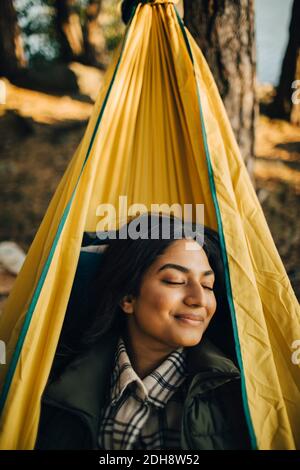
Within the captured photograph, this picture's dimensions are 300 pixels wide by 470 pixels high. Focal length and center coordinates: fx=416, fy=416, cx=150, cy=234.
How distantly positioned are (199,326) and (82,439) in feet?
1.86

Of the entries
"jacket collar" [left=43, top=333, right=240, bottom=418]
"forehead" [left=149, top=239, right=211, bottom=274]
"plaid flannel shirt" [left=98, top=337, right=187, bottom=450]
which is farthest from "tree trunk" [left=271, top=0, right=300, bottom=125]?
"plaid flannel shirt" [left=98, top=337, right=187, bottom=450]

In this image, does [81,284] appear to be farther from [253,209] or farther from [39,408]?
[253,209]

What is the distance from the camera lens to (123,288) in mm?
1701

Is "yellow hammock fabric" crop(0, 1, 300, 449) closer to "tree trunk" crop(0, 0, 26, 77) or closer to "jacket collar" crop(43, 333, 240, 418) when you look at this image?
"jacket collar" crop(43, 333, 240, 418)

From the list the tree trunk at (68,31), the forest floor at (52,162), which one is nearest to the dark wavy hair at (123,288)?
the forest floor at (52,162)

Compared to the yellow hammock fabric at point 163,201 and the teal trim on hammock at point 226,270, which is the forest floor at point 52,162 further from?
the teal trim on hammock at point 226,270

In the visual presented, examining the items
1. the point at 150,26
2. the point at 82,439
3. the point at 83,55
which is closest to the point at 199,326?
the point at 82,439

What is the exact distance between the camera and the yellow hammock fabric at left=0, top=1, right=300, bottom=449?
4.85ft

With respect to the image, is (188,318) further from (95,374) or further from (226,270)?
(95,374)

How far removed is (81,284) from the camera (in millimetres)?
1917

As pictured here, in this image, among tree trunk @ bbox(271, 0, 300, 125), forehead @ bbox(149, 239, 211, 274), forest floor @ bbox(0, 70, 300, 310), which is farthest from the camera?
tree trunk @ bbox(271, 0, 300, 125)

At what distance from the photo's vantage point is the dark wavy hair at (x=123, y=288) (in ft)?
5.54

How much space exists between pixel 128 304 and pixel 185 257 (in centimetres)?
30

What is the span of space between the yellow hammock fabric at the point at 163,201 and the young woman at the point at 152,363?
10 cm
